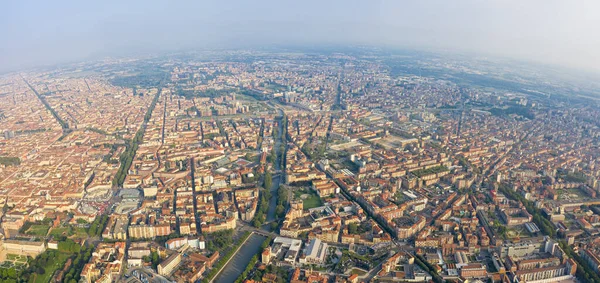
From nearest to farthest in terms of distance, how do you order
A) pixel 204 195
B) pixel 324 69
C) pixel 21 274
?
pixel 21 274 < pixel 204 195 < pixel 324 69

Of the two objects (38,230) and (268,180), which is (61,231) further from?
(268,180)

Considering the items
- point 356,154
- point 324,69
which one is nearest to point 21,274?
point 356,154

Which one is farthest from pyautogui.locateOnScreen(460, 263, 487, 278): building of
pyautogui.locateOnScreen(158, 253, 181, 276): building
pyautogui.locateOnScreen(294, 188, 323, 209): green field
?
pyautogui.locateOnScreen(158, 253, 181, 276): building

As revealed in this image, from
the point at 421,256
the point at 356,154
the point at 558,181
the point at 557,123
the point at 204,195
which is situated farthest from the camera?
the point at 557,123

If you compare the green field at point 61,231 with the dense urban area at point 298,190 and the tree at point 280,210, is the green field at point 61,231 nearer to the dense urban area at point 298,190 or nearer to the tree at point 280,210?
the dense urban area at point 298,190

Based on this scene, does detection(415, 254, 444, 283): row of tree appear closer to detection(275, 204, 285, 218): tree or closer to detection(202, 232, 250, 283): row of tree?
detection(275, 204, 285, 218): tree

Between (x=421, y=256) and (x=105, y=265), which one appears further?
(x=421, y=256)

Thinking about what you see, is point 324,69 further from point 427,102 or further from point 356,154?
point 356,154
